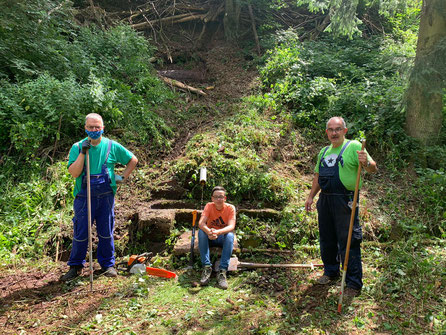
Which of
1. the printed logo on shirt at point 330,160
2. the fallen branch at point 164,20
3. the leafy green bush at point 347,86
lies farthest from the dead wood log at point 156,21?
the printed logo on shirt at point 330,160

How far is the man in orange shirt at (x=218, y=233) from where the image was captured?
4.37 metres

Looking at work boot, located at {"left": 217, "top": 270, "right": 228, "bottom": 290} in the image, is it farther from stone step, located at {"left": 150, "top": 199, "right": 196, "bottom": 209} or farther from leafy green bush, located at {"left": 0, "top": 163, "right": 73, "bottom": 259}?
leafy green bush, located at {"left": 0, "top": 163, "right": 73, "bottom": 259}

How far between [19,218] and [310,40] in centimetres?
1078

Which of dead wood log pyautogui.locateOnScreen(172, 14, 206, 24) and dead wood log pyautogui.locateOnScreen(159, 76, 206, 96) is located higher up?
dead wood log pyautogui.locateOnScreen(172, 14, 206, 24)

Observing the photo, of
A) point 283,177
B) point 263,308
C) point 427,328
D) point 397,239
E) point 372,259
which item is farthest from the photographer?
point 283,177

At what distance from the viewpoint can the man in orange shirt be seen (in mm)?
4373

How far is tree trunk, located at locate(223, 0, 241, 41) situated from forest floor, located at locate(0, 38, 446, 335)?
34.0 ft

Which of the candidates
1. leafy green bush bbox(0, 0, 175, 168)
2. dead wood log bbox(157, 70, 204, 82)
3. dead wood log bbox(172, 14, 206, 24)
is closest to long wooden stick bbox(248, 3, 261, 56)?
dead wood log bbox(172, 14, 206, 24)

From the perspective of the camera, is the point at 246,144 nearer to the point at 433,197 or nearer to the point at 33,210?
the point at 433,197

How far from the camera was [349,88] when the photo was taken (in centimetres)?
840

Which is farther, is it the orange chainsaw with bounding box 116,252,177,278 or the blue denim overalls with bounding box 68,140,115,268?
the orange chainsaw with bounding box 116,252,177,278

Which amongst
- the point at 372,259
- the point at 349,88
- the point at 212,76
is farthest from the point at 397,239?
A: the point at 212,76

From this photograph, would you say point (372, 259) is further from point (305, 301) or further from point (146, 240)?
point (146, 240)

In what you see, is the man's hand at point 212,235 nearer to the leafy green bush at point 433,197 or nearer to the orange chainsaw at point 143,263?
the orange chainsaw at point 143,263
